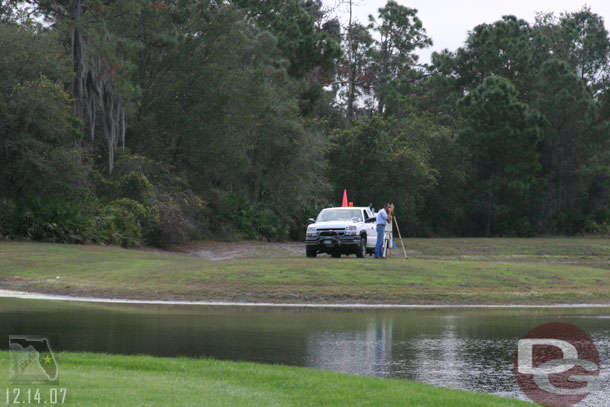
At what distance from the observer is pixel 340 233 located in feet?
Answer: 90.3

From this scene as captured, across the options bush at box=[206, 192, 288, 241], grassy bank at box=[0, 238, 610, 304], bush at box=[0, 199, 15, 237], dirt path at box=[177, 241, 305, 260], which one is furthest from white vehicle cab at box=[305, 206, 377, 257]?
bush at box=[206, 192, 288, 241]

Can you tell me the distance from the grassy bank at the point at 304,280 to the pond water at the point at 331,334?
66.5 inches

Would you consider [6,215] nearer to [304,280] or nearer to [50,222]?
[50,222]

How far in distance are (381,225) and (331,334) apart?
40.8ft

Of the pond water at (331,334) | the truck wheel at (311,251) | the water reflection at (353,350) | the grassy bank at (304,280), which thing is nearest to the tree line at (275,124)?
the grassy bank at (304,280)

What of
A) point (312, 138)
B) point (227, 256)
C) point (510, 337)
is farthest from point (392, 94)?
point (510, 337)

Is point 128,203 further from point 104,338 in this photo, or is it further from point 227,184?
point 104,338

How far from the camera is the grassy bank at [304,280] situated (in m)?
21.1

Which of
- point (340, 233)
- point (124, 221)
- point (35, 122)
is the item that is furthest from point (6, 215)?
point (340, 233)

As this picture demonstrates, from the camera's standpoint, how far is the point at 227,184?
1900 inches

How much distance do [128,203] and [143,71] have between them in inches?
395

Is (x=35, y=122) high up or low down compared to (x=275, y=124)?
down

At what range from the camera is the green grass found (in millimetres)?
8008

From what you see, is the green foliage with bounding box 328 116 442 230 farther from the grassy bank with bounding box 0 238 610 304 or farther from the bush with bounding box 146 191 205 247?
the grassy bank with bounding box 0 238 610 304
